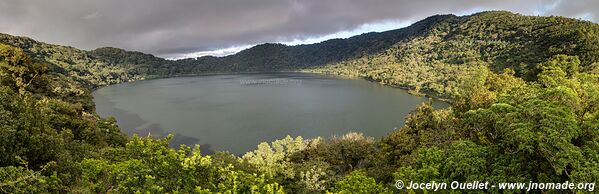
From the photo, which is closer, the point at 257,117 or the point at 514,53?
the point at 257,117

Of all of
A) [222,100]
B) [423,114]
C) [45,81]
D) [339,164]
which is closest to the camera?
[339,164]

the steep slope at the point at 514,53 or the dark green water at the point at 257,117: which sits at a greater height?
the steep slope at the point at 514,53

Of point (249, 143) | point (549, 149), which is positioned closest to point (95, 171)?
point (549, 149)

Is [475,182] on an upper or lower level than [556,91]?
lower

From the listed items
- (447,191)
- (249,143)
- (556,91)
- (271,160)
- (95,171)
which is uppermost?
(556,91)

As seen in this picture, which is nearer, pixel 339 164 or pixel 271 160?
pixel 271 160

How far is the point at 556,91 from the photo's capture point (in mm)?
21281

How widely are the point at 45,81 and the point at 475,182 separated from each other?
64.7 metres

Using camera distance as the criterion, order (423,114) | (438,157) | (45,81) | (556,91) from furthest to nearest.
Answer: (45,81) < (423,114) < (556,91) < (438,157)

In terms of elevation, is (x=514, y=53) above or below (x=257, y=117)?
above

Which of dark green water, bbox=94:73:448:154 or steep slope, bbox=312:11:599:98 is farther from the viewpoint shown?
steep slope, bbox=312:11:599:98

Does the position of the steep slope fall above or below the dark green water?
above

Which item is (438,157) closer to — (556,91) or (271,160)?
(556,91)

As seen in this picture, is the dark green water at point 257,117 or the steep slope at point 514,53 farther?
the steep slope at point 514,53
